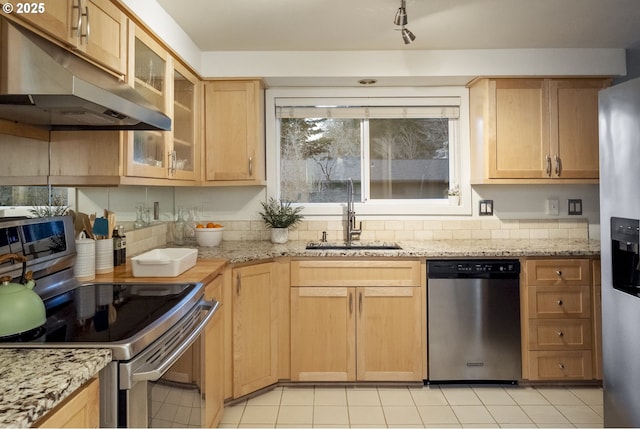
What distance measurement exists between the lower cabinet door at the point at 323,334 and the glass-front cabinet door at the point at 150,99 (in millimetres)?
1127

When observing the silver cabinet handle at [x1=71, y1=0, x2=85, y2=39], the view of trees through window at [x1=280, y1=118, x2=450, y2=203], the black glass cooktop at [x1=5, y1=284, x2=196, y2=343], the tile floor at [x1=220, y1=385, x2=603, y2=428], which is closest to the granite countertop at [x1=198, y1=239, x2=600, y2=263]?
the view of trees through window at [x1=280, y1=118, x2=450, y2=203]

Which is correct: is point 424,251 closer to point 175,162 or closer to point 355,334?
point 355,334

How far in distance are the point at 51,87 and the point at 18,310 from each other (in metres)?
0.65

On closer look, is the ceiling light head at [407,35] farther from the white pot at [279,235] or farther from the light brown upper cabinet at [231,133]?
the white pot at [279,235]

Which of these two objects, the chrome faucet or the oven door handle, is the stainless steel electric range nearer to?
the oven door handle

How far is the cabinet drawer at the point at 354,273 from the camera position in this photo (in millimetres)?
2553

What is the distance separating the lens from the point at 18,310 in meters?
1.12

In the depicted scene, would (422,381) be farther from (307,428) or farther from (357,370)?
(307,428)

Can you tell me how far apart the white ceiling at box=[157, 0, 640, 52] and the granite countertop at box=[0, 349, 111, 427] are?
188 centimetres

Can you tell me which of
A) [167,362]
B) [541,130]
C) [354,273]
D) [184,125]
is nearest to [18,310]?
[167,362]

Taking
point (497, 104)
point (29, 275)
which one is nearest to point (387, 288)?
point (497, 104)

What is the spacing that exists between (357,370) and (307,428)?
0.56 meters

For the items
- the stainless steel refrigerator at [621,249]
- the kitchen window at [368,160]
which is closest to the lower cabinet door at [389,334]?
the kitchen window at [368,160]

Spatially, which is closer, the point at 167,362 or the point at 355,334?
the point at 167,362
